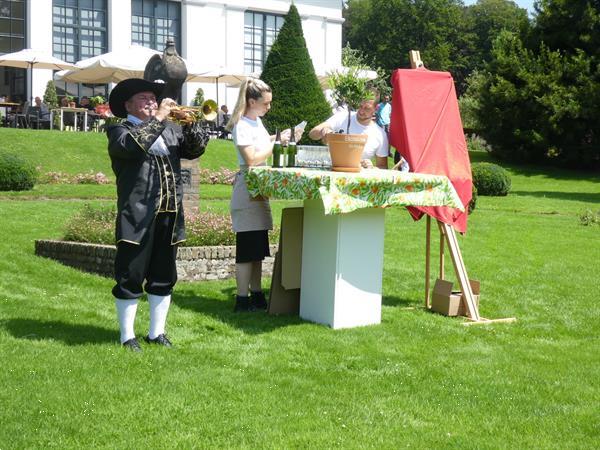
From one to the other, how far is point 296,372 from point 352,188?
1451mm

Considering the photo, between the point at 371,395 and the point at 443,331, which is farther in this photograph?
the point at 443,331

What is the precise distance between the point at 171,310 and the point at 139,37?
33.2 meters

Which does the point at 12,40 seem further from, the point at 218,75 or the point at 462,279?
the point at 462,279

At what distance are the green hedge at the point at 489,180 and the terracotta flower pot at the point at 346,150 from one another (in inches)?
565

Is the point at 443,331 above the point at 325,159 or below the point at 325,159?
below

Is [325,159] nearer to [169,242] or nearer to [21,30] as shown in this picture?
[169,242]

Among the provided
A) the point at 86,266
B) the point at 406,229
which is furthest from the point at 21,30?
the point at 86,266

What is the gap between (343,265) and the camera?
6926 millimetres

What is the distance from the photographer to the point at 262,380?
18.2 ft

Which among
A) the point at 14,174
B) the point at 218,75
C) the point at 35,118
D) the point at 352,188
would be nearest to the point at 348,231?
the point at 352,188

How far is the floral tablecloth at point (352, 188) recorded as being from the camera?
641 centimetres

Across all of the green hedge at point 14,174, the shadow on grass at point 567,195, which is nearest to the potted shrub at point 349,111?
the green hedge at point 14,174

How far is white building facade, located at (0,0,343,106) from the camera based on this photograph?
36.3 m

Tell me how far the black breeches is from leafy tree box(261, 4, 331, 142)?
18.8 meters
